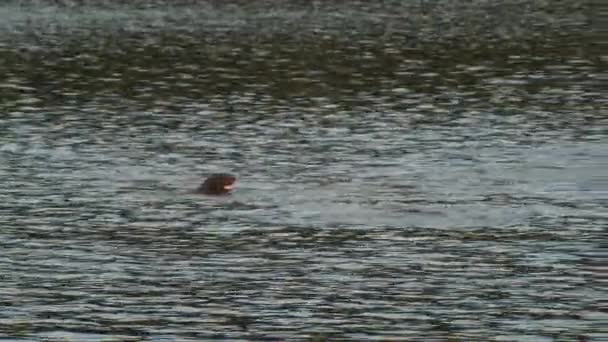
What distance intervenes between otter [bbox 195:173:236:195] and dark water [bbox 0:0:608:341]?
9.5 inches

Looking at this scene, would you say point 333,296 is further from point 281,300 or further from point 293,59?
point 293,59

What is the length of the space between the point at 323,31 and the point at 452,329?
161ft

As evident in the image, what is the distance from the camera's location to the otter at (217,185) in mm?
35312

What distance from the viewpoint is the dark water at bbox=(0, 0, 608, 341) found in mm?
25438

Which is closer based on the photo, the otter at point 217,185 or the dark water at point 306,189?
the dark water at point 306,189

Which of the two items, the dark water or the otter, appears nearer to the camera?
the dark water

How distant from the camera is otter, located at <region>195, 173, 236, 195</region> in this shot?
35312 millimetres

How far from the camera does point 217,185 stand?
35.4 m

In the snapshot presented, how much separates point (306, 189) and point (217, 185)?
187 cm

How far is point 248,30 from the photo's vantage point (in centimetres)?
7350

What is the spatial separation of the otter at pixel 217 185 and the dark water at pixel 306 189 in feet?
0.79

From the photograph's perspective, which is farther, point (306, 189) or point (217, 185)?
point (306, 189)

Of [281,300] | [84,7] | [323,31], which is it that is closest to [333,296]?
[281,300]

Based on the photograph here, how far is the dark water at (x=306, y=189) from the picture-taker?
83.5 feet
